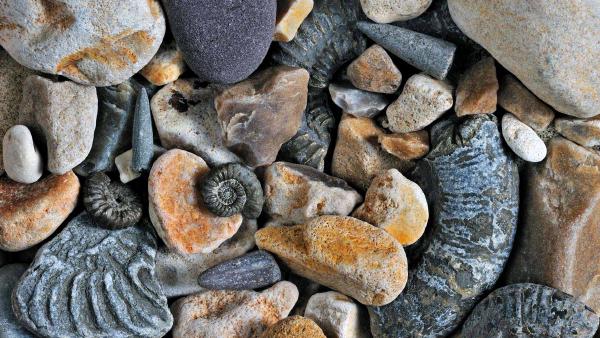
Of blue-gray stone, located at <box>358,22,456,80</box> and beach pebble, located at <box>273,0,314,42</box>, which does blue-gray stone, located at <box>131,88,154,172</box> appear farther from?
blue-gray stone, located at <box>358,22,456,80</box>

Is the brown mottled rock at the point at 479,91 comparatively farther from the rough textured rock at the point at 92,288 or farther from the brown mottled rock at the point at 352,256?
the rough textured rock at the point at 92,288

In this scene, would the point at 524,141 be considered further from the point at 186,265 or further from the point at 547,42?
the point at 186,265

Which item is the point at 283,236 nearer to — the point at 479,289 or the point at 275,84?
the point at 275,84

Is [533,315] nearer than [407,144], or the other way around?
[533,315]

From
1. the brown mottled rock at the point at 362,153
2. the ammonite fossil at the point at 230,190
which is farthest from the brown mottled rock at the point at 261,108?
the brown mottled rock at the point at 362,153

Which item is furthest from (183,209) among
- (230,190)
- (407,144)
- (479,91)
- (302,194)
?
(479,91)

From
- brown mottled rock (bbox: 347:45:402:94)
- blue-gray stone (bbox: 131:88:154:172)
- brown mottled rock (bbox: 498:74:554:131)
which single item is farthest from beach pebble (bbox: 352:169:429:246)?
blue-gray stone (bbox: 131:88:154:172)
